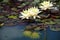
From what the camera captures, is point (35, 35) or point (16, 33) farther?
point (16, 33)

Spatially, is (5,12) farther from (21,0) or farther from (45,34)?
(45,34)

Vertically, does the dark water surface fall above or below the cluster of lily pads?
below

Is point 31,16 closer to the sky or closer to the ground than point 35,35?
closer to the sky

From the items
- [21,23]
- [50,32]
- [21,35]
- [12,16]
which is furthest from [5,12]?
[50,32]

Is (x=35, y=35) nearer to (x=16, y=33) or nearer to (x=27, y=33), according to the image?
(x=27, y=33)

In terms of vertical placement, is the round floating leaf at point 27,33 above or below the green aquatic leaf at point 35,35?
above

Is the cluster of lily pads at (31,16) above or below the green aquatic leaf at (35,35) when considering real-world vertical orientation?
above

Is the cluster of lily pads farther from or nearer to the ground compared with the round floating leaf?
farther from the ground

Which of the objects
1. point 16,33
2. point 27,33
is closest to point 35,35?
point 27,33

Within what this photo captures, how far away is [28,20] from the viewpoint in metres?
1.68

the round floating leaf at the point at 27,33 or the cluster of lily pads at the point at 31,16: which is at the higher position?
the cluster of lily pads at the point at 31,16

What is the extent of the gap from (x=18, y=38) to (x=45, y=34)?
8.0 inches

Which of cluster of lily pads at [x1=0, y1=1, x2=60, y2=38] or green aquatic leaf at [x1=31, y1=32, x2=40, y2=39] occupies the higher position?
cluster of lily pads at [x1=0, y1=1, x2=60, y2=38]

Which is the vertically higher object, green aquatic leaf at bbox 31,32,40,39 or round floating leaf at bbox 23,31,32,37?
round floating leaf at bbox 23,31,32,37
